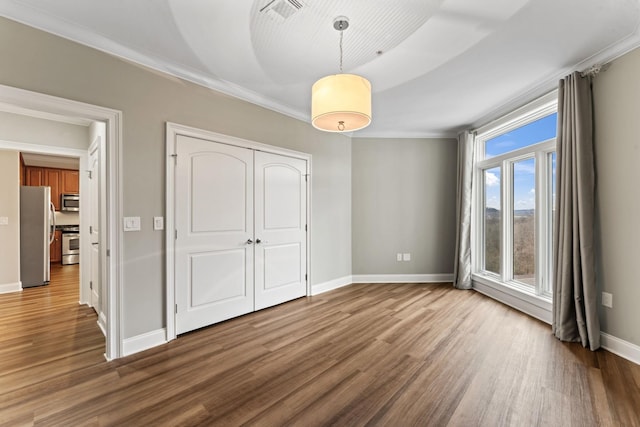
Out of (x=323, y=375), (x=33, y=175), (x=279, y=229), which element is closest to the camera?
(x=323, y=375)

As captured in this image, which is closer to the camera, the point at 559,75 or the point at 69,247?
the point at 559,75

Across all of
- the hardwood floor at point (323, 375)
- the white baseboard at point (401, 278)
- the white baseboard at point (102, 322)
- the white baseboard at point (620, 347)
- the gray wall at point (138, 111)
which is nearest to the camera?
the hardwood floor at point (323, 375)

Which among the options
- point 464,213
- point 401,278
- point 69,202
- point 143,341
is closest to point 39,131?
point 143,341

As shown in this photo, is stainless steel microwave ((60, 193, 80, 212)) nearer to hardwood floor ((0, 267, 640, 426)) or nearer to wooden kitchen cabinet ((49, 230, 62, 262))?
wooden kitchen cabinet ((49, 230, 62, 262))

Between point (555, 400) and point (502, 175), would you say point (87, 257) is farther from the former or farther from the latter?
point (502, 175)

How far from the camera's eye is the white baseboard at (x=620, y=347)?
234 centimetres

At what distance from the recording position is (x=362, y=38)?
2348 mm

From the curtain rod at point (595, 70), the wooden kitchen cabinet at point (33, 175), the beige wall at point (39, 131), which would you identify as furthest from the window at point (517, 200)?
the wooden kitchen cabinet at point (33, 175)

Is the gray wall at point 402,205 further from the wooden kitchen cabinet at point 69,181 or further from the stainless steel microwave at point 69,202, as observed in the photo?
the wooden kitchen cabinet at point 69,181

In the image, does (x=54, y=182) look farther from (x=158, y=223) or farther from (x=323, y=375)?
(x=323, y=375)

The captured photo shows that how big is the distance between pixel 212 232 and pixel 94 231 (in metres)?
1.65

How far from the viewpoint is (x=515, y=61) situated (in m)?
2.71

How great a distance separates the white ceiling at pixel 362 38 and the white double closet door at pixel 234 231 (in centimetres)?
85

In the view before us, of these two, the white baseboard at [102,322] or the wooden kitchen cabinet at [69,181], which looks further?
the wooden kitchen cabinet at [69,181]
